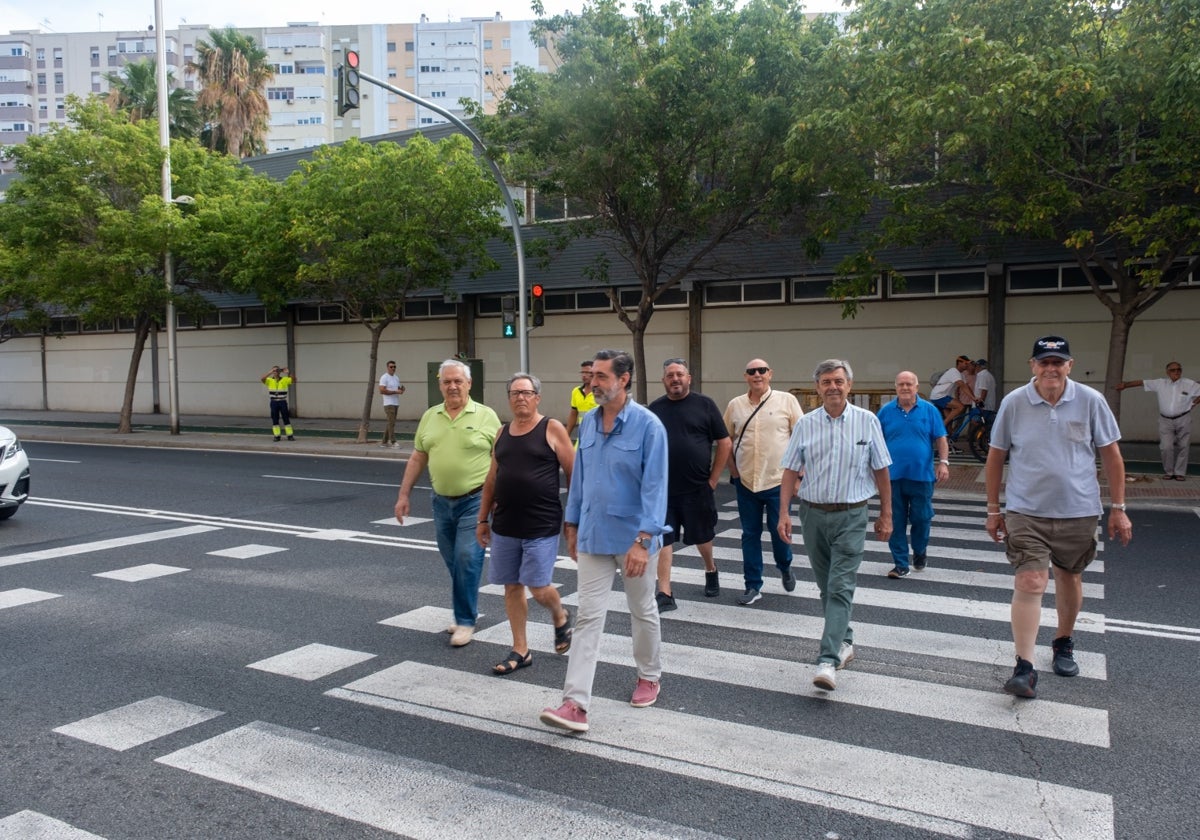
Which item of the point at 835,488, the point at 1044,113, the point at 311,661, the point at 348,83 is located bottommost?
the point at 311,661

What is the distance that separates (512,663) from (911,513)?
4107mm

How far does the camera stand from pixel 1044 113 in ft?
40.4

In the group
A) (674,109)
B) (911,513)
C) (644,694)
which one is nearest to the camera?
(644,694)

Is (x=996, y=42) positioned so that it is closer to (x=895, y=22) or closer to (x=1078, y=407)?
(x=895, y=22)

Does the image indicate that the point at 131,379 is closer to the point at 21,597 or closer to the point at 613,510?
the point at 21,597

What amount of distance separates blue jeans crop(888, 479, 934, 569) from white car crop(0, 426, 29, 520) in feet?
30.4

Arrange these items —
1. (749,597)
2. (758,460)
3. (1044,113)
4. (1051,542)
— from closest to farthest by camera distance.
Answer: (1051,542) < (749,597) < (758,460) < (1044,113)

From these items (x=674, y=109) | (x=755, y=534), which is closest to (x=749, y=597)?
(x=755, y=534)

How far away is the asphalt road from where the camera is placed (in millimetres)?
3955

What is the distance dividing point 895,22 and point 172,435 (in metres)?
19.4

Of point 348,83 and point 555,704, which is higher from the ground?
point 348,83

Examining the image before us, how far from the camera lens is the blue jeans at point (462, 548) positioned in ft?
20.7

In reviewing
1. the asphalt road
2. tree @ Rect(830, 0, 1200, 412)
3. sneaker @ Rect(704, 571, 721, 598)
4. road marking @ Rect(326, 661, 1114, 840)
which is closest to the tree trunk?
the asphalt road

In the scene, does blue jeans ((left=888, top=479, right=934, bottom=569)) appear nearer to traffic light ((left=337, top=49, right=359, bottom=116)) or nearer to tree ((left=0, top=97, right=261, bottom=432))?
traffic light ((left=337, top=49, right=359, bottom=116))
